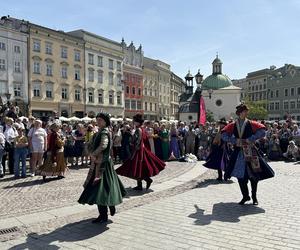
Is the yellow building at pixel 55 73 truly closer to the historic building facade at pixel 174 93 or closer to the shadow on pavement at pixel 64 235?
the historic building facade at pixel 174 93

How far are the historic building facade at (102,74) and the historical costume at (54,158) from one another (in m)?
38.9

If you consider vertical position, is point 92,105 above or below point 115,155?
above

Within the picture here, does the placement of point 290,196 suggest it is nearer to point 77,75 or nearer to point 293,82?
point 77,75

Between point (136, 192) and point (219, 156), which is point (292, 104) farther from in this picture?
point (136, 192)

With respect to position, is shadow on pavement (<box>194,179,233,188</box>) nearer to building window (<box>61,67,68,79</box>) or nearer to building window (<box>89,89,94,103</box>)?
building window (<box>61,67,68,79</box>)

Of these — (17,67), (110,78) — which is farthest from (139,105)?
(17,67)

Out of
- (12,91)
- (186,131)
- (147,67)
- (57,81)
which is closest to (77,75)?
(57,81)

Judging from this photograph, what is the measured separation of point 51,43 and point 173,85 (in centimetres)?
4279

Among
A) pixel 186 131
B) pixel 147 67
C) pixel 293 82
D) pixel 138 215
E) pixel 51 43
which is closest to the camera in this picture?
pixel 138 215

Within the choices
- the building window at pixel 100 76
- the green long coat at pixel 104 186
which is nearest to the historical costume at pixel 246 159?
the green long coat at pixel 104 186

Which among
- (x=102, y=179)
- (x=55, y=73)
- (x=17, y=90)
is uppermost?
(x=55, y=73)

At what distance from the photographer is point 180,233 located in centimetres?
549

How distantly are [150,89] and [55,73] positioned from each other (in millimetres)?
26597

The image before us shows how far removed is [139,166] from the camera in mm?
8547
